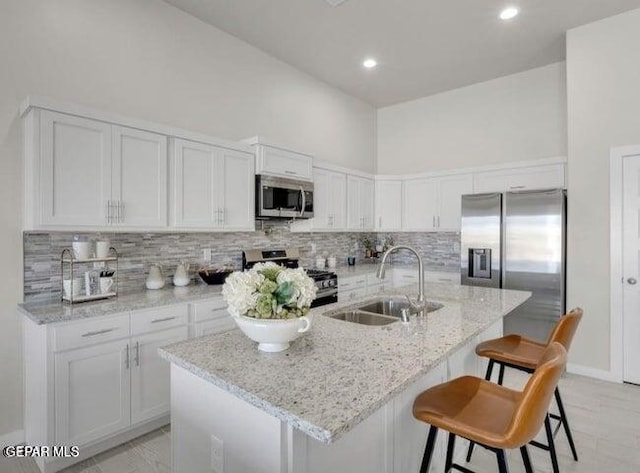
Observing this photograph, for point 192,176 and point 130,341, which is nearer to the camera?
point 130,341

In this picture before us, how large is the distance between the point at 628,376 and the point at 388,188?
333 centimetres

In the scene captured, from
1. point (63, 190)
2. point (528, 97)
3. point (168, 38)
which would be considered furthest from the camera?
point (528, 97)

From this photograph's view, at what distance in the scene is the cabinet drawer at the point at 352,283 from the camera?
4.15 metres

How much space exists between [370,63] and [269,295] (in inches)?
152

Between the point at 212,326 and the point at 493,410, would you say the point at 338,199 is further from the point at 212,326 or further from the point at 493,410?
the point at 493,410

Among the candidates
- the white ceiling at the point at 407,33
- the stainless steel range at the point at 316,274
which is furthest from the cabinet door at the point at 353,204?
the white ceiling at the point at 407,33

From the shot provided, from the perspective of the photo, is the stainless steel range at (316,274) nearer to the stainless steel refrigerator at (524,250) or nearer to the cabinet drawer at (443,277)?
the cabinet drawer at (443,277)

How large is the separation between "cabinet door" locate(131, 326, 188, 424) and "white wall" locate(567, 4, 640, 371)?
12.4 ft

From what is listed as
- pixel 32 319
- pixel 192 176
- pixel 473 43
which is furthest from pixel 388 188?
pixel 32 319

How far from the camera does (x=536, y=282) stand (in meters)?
3.64

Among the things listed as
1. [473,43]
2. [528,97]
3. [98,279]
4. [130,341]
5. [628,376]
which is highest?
[473,43]

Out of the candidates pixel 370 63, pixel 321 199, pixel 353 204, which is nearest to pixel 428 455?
pixel 321 199

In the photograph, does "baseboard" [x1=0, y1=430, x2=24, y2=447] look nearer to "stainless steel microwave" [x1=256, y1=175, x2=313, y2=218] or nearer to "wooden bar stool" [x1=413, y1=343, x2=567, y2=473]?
"stainless steel microwave" [x1=256, y1=175, x2=313, y2=218]

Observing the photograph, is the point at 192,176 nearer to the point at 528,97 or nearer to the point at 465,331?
the point at 465,331
